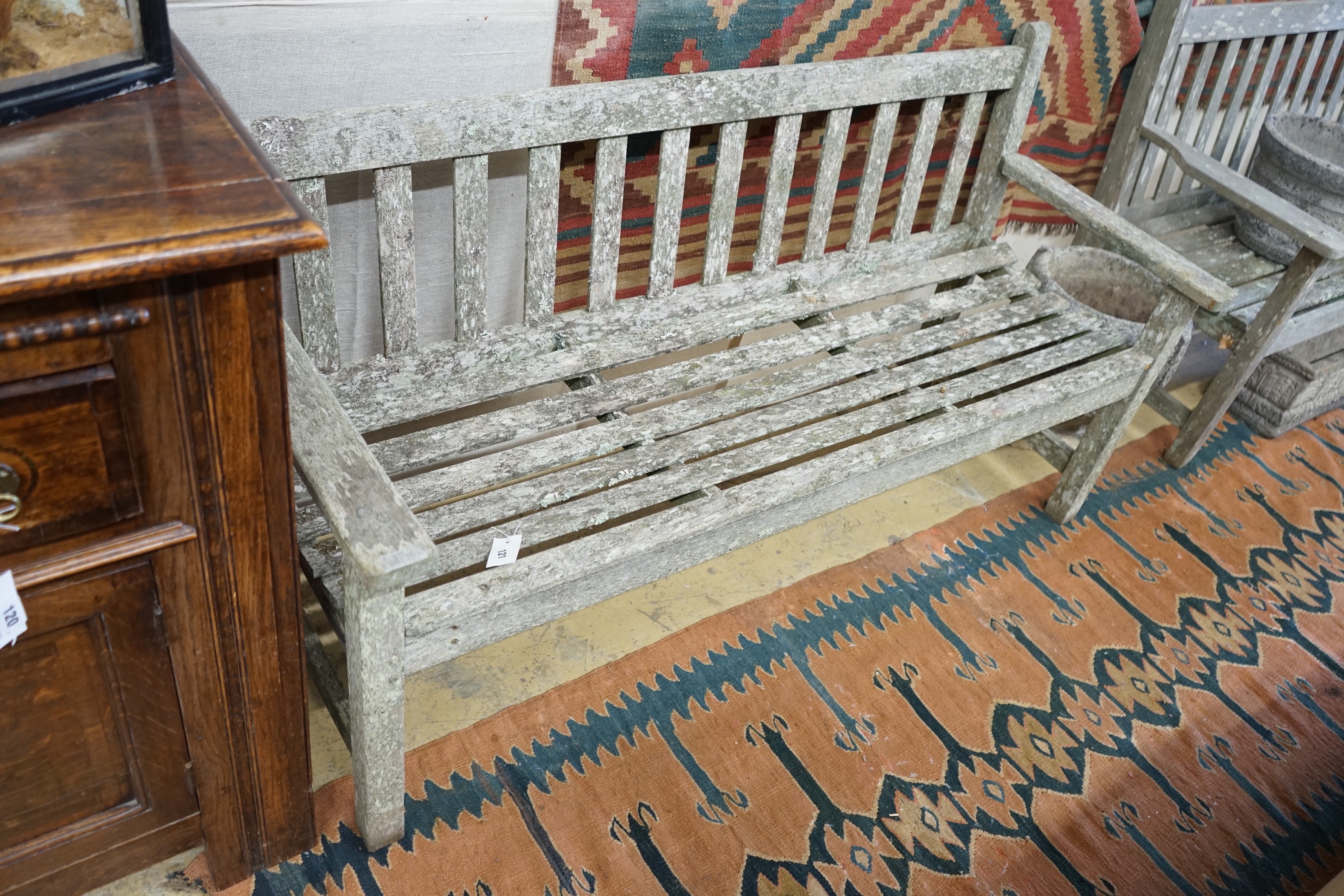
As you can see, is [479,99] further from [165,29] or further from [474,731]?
[474,731]

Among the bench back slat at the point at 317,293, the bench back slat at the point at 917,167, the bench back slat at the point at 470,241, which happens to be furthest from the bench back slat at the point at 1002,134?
the bench back slat at the point at 317,293

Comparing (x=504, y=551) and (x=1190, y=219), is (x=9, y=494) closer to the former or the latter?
(x=504, y=551)

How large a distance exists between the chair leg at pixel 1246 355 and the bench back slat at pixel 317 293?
84.2 inches

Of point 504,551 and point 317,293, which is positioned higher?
point 317,293

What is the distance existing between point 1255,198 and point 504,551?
201 cm

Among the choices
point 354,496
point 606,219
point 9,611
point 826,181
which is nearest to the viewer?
→ point 9,611

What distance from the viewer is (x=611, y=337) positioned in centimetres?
189

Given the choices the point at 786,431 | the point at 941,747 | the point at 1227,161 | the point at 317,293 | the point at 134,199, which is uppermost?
the point at 134,199

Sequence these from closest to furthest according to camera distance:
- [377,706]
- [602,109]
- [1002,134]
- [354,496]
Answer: [354,496], [377,706], [602,109], [1002,134]

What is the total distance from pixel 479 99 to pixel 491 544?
2.34ft

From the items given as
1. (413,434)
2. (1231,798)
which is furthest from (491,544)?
(1231,798)

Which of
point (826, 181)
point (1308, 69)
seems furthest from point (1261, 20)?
point (826, 181)

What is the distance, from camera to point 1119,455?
2.75 meters

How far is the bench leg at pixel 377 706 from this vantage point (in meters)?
1.24
